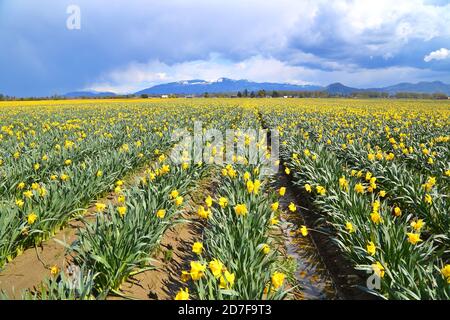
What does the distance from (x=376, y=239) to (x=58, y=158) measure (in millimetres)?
7026

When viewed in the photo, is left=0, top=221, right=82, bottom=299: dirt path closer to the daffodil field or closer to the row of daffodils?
the daffodil field

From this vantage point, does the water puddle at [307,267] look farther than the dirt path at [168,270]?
Result: Yes

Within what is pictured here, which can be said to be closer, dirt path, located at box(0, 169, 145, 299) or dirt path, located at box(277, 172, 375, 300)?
dirt path, located at box(0, 169, 145, 299)

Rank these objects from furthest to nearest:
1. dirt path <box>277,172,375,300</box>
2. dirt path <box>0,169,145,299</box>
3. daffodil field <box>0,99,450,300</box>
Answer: dirt path <box>277,172,375,300</box> < dirt path <box>0,169,145,299</box> < daffodil field <box>0,99,450,300</box>

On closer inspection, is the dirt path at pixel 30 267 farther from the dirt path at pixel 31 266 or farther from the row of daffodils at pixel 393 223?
the row of daffodils at pixel 393 223

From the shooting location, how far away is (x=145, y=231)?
3.72 m

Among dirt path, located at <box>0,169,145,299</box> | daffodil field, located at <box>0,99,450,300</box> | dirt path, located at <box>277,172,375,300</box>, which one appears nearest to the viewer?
daffodil field, located at <box>0,99,450,300</box>

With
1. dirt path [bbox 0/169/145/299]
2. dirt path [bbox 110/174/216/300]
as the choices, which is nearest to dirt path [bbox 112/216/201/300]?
dirt path [bbox 110/174/216/300]

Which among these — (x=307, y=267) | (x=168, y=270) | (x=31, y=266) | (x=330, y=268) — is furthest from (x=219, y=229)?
(x=31, y=266)

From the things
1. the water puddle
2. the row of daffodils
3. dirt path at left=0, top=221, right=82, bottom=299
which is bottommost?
the water puddle

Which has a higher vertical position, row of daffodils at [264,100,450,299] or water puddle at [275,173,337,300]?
row of daffodils at [264,100,450,299]

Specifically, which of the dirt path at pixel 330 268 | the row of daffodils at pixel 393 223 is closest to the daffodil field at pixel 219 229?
the row of daffodils at pixel 393 223

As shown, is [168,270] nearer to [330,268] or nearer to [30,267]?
[30,267]
